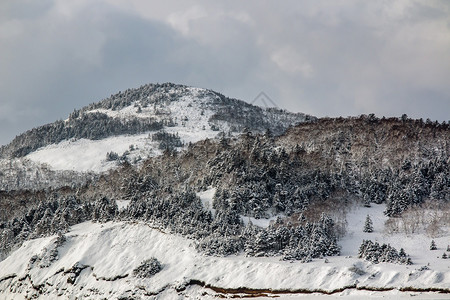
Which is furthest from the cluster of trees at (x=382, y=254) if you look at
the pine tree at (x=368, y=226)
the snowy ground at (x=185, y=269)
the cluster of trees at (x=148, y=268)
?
the cluster of trees at (x=148, y=268)

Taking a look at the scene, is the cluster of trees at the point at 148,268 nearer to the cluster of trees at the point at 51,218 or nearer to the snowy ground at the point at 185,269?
the snowy ground at the point at 185,269

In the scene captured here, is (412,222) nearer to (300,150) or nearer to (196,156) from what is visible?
(300,150)

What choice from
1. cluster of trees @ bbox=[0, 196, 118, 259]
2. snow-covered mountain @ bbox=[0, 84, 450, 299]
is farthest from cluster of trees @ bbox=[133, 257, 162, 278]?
cluster of trees @ bbox=[0, 196, 118, 259]

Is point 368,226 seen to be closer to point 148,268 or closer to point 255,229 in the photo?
point 255,229

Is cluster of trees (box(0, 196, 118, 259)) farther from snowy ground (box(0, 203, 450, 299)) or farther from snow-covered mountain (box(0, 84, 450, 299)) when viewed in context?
snowy ground (box(0, 203, 450, 299))

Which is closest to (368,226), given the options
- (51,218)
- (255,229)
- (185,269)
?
(255,229)

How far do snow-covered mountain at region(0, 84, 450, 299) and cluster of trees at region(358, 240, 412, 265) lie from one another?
0.64 feet

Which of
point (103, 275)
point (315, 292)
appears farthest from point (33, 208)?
point (315, 292)

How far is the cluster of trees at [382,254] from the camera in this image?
186ft

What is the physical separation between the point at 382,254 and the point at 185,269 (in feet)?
90.1

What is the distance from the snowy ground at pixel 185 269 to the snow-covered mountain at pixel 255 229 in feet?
0.64

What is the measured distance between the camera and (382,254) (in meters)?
58.0

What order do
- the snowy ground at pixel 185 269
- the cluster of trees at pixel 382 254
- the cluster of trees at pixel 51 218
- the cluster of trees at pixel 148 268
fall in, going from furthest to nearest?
1. the cluster of trees at pixel 51 218
2. the cluster of trees at pixel 148 268
3. the cluster of trees at pixel 382 254
4. the snowy ground at pixel 185 269

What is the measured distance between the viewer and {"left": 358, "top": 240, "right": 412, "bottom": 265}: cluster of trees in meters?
56.7
